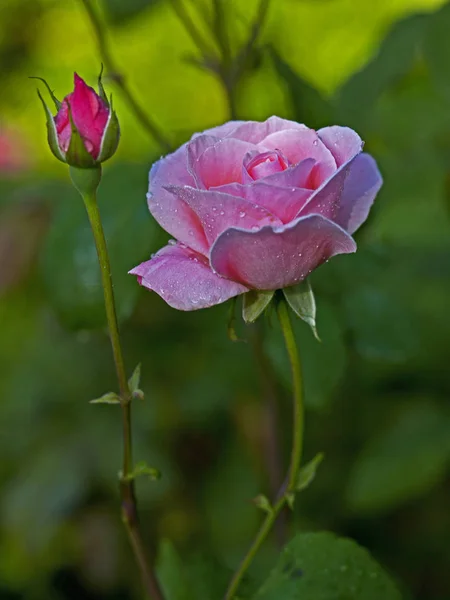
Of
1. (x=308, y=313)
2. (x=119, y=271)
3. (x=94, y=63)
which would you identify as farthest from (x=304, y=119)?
(x=94, y=63)

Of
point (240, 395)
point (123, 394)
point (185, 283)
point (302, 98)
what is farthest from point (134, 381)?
point (240, 395)

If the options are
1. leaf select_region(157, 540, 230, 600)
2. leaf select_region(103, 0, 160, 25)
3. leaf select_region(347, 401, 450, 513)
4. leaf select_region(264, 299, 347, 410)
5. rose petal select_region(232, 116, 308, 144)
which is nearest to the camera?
rose petal select_region(232, 116, 308, 144)

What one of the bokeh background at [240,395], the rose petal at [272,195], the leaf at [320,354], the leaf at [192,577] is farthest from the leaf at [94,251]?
the rose petal at [272,195]

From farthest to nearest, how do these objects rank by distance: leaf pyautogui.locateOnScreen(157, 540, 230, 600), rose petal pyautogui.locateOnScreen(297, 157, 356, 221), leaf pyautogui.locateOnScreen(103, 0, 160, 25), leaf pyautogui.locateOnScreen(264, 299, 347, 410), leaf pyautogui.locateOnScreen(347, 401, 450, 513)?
1. leaf pyautogui.locateOnScreen(347, 401, 450, 513)
2. leaf pyautogui.locateOnScreen(103, 0, 160, 25)
3. leaf pyautogui.locateOnScreen(264, 299, 347, 410)
4. leaf pyautogui.locateOnScreen(157, 540, 230, 600)
5. rose petal pyautogui.locateOnScreen(297, 157, 356, 221)

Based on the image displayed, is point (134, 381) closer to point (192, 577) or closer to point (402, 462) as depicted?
point (192, 577)

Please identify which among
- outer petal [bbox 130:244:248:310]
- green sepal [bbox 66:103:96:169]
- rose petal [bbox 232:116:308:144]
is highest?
green sepal [bbox 66:103:96:169]

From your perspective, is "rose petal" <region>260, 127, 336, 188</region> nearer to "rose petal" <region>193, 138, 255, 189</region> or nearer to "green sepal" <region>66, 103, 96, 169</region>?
"rose petal" <region>193, 138, 255, 189</region>

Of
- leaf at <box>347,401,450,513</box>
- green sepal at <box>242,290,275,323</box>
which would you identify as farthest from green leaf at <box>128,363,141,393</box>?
leaf at <box>347,401,450,513</box>

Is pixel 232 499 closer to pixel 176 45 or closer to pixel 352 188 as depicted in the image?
pixel 352 188
